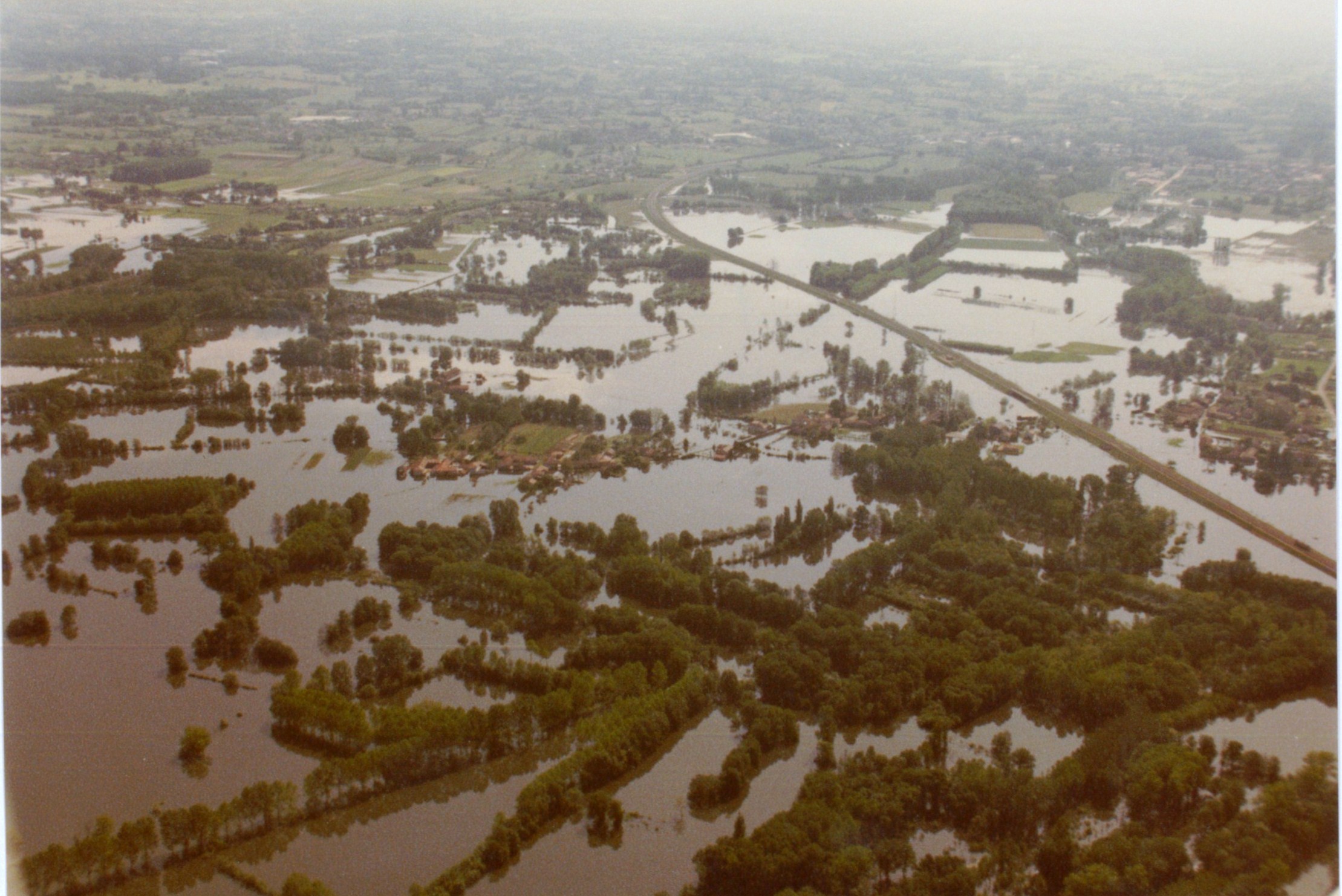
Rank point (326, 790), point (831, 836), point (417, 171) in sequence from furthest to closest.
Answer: point (417, 171), point (326, 790), point (831, 836)

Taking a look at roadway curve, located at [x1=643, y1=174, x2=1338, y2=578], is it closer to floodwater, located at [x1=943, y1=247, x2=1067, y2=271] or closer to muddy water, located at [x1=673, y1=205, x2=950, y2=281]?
muddy water, located at [x1=673, y1=205, x2=950, y2=281]

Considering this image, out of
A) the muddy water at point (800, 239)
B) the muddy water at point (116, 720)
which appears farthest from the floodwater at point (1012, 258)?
the muddy water at point (116, 720)

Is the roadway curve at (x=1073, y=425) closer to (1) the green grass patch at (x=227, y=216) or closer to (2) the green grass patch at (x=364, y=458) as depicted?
(1) the green grass patch at (x=227, y=216)

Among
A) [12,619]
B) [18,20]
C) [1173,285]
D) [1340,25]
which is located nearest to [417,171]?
[18,20]

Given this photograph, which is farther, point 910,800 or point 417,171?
point 417,171

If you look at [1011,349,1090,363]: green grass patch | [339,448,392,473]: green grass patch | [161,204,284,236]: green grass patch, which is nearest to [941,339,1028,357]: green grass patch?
[1011,349,1090,363]: green grass patch

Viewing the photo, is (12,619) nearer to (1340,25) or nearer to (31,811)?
(31,811)

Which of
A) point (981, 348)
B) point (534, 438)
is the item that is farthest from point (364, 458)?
point (981, 348)
